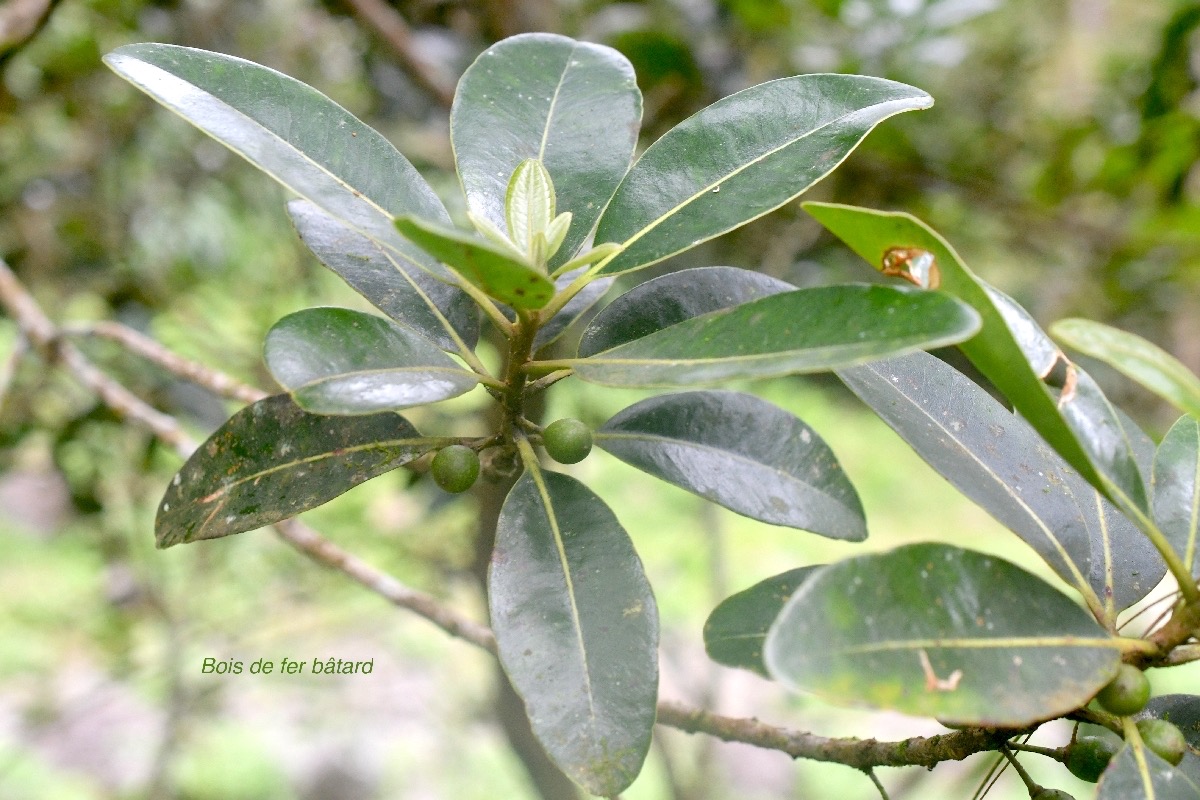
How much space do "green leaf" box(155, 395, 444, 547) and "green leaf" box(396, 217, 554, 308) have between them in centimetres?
17

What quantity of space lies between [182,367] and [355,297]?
1587 mm

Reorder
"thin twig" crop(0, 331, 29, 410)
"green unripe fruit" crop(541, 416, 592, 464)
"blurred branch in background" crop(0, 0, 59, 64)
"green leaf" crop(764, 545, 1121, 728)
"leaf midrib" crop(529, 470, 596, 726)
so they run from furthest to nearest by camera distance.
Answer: "blurred branch in background" crop(0, 0, 59, 64) → "thin twig" crop(0, 331, 29, 410) → "green unripe fruit" crop(541, 416, 592, 464) → "leaf midrib" crop(529, 470, 596, 726) → "green leaf" crop(764, 545, 1121, 728)

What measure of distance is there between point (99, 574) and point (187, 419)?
4.34ft

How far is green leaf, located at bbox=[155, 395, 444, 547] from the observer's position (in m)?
0.53

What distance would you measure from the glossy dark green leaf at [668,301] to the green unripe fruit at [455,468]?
10 cm

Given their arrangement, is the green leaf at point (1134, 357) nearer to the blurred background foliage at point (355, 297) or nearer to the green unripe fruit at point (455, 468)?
the green unripe fruit at point (455, 468)

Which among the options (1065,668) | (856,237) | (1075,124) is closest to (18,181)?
(856,237)

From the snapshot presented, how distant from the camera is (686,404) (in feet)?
1.90

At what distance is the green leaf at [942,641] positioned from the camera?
37 centimetres

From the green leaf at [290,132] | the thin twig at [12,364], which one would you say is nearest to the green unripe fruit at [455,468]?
the green leaf at [290,132]

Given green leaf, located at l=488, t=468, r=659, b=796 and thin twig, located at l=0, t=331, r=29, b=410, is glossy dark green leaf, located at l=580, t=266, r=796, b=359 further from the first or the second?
thin twig, located at l=0, t=331, r=29, b=410

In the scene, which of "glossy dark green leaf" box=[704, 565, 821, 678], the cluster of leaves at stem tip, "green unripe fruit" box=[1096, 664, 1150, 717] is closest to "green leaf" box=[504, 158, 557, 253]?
the cluster of leaves at stem tip

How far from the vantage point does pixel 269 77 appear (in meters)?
0.54

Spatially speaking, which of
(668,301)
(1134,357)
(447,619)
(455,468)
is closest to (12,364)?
(447,619)
